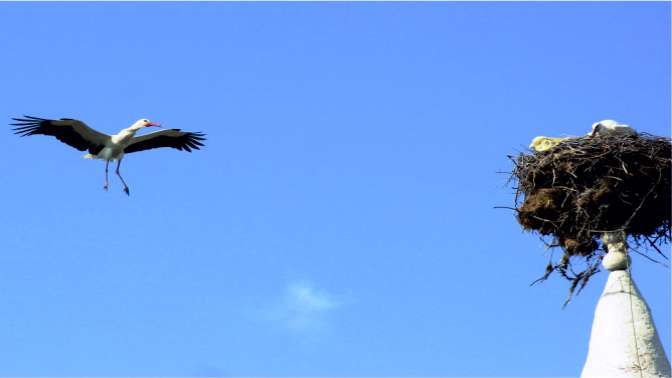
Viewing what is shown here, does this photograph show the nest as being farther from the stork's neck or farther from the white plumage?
the stork's neck

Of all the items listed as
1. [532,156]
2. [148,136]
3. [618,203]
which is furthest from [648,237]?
[148,136]

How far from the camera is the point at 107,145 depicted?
71.1ft

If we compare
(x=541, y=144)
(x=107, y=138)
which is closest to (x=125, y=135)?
(x=107, y=138)

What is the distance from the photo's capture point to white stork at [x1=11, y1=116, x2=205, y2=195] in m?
21.1

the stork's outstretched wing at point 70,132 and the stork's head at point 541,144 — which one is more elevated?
the stork's outstretched wing at point 70,132

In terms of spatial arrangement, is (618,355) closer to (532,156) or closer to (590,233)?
(590,233)

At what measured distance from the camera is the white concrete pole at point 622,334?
1425cm

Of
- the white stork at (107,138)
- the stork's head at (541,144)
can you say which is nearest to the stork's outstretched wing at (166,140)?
the white stork at (107,138)

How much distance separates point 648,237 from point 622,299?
124cm

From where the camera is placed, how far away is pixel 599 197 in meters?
15.5

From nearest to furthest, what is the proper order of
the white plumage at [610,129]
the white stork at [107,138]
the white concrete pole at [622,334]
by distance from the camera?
the white concrete pole at [622,334], the white plumage at [610,129], the white stork at [107,138]

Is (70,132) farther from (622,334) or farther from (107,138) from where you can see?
(622,334)

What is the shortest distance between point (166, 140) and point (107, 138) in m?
1.03

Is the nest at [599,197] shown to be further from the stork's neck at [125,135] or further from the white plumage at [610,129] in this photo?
the stork's neck at [125,135]
